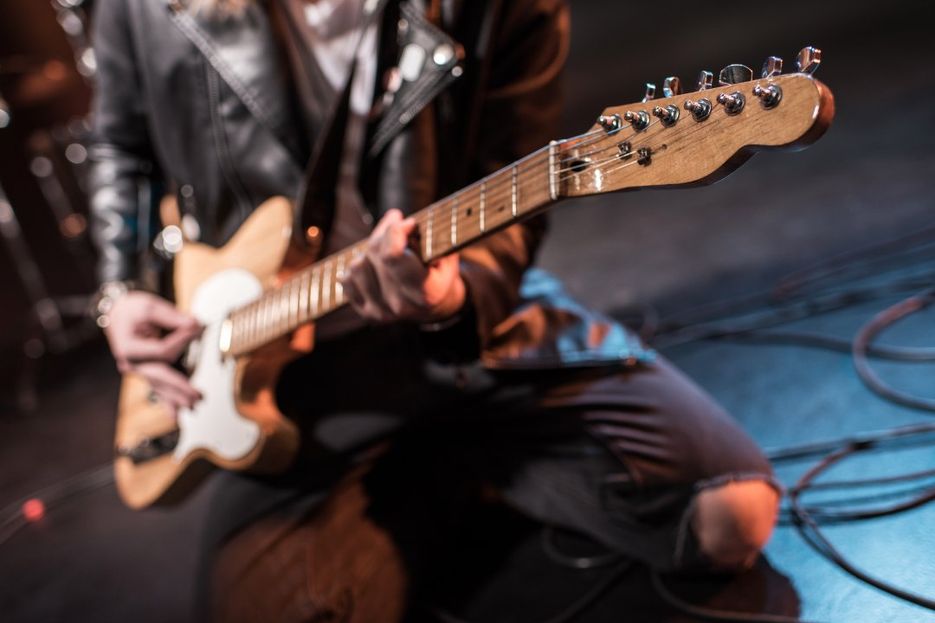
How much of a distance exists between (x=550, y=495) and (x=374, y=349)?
0.51 meters

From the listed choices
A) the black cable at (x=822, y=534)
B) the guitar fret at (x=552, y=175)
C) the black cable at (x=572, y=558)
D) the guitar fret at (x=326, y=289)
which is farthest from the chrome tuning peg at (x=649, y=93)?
the black cable at (x=572, y=558)

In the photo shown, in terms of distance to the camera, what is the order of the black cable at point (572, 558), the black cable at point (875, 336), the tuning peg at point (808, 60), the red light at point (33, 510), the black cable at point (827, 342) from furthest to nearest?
the red light at point (33, 510)
the black cable at point (827, 342)
the black cable at point (875, 336)
the black cable at point (572, 558)
the tuning peg at point (808, 60)

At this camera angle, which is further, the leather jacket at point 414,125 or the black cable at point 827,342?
the black cable at point 827,342

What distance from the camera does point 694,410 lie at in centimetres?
150

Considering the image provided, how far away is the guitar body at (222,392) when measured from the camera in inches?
63.1

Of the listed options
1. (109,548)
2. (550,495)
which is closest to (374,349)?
(550,495)

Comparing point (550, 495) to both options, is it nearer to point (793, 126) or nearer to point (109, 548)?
point (793, 126)

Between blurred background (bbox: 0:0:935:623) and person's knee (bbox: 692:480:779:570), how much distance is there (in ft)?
0.26

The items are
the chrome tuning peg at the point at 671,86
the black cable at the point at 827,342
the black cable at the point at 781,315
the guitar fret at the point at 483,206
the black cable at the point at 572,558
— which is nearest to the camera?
the chrome tuning peg at the point at 671,86

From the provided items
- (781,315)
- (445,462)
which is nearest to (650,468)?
(445,462)

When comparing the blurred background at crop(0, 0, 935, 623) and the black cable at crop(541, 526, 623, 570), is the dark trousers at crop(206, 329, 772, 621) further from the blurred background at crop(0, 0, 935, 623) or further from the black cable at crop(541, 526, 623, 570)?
the blurred background at crop(0, 0, 935, 623)

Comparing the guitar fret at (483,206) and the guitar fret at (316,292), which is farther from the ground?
the guitar fret at (483,206)

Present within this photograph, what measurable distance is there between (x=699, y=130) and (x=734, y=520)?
0.80 m

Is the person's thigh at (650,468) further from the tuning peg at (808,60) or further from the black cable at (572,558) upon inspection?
the tuning peg at (808,60)
